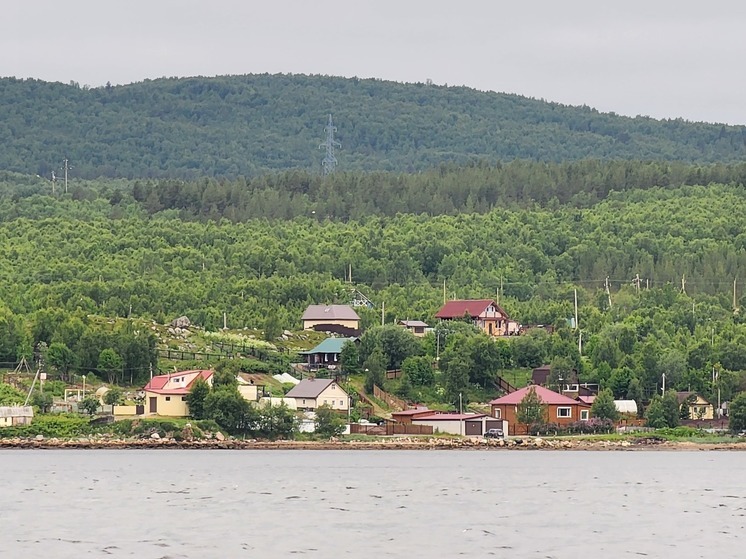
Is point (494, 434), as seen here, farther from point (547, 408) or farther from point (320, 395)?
point (320, 395)

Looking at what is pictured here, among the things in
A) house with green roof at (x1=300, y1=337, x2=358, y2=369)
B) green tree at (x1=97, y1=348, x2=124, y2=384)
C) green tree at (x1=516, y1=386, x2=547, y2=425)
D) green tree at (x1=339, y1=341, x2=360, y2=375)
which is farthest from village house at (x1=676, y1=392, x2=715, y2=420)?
green tree at (x1=97, y1=348, x2=124, y2=384)

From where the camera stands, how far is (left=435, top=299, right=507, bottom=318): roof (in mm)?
107894

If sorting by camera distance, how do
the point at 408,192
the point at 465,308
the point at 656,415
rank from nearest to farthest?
1. the point at 656,415
2. the point at 465,308
3. the point at 408,192

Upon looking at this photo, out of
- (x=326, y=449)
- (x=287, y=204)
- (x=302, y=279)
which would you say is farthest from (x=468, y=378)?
(x=287, y=204)

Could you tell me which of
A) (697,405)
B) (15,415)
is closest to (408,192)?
(697,405)

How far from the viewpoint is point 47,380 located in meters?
83.4

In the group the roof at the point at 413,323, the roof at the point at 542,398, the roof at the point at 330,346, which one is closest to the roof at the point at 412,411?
the roof at the point at 542,398

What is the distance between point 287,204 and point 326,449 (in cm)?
9379

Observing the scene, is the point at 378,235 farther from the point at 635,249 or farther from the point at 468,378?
the point at 468,378

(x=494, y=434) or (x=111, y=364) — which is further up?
(x=111, y=364)

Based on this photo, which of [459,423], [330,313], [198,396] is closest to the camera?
[198,396]

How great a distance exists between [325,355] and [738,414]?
2474 cm

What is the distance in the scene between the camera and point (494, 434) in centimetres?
8144

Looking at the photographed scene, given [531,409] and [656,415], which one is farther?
[656,415]
